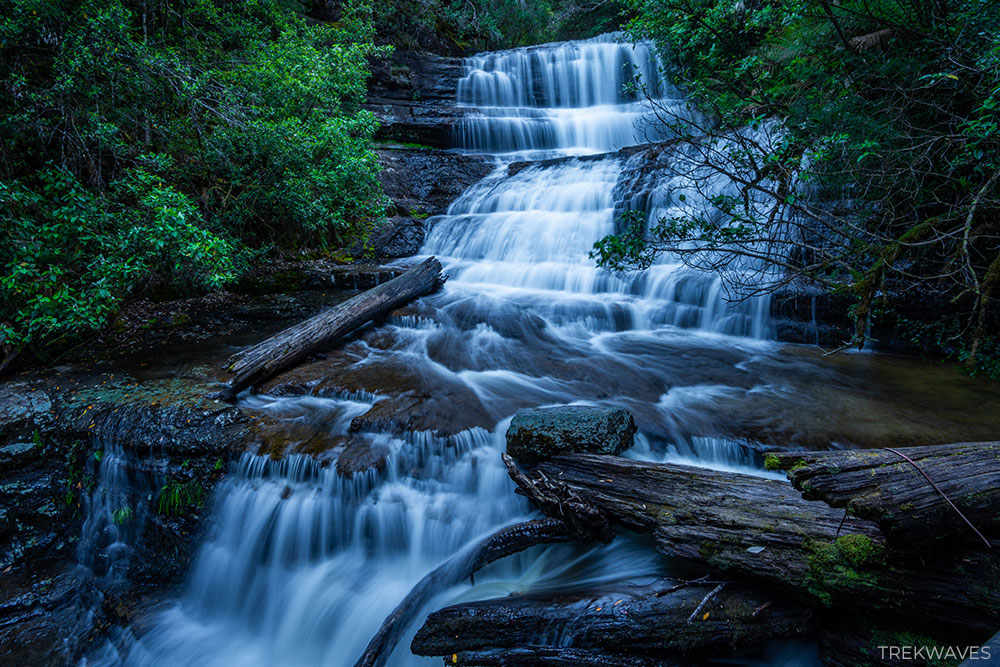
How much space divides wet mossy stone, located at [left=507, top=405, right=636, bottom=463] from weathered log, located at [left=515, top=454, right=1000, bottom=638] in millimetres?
116

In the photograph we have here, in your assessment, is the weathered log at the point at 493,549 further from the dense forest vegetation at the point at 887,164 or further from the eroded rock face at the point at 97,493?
the dense forest vegetation at the point at 887,164

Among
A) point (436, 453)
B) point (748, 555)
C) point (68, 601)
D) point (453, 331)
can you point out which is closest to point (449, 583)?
point (436, 453)

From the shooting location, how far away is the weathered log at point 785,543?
78.7 inches

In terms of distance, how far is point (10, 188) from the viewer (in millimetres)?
4469

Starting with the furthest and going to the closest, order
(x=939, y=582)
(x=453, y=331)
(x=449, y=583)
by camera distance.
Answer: (x=453, y=331) → (x=449, y=583) → (x=939, y=582)

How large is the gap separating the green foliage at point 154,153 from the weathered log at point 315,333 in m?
1.15

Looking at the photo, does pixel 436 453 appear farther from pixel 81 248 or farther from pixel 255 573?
pixel 81 248

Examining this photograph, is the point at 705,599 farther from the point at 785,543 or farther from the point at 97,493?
the point at 97,493

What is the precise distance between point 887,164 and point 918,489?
463 centimetres

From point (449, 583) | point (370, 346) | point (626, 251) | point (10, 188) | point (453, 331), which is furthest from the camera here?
point (453, 331)

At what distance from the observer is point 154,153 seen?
21.8 ft

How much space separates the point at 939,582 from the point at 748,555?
2.52ft

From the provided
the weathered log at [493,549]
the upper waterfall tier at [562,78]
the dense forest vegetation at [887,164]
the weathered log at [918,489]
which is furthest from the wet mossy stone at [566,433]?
the upper waterfall tier at [562,78]

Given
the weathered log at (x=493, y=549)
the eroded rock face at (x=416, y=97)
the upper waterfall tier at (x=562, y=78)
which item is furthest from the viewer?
the upper waterfall tier at (x=562, y=78)
